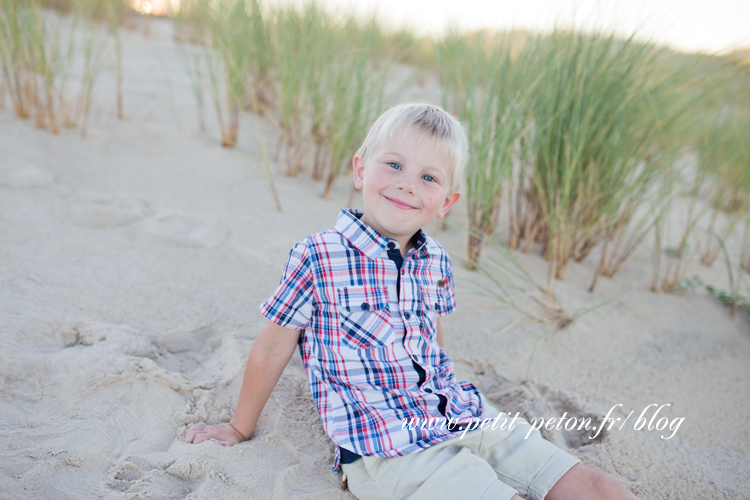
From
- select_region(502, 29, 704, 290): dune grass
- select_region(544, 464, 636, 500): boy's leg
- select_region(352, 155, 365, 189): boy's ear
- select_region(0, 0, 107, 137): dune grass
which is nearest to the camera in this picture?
select_region(544, 464, 636, 500): boy's leg

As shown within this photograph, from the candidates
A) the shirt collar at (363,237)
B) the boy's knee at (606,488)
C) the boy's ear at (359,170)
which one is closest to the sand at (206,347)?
the boy's knee at (606,488)

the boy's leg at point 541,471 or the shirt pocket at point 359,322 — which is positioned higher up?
Answer: the shirt pocket at point 359,322

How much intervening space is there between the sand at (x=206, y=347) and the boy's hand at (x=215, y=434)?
30 mm

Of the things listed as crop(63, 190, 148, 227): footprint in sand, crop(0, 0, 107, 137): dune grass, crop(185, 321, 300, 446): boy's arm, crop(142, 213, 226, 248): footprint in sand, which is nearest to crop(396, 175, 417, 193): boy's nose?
crop(185, 321, 300, 446): boy's arm

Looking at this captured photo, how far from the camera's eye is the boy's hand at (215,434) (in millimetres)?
1253

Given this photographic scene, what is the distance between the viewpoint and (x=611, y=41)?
211 cm

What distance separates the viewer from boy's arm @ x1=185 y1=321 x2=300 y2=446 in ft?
4.10

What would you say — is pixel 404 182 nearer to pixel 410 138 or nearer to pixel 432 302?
pixel 410 138

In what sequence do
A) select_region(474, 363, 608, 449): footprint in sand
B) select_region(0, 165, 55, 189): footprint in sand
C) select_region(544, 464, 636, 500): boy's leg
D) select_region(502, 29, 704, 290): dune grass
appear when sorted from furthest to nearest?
select_region(0, 165, 55, 189): footprint in sand < select_region(502, 29, 704, 290): dune grass < select_region(474, 363, 608, 449): footprint in sand < select_region(544, 464, 636, 500): boy's leg

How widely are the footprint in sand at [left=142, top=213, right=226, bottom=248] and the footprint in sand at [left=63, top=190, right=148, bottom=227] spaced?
95mm

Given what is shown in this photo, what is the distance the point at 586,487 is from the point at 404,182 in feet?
2.76

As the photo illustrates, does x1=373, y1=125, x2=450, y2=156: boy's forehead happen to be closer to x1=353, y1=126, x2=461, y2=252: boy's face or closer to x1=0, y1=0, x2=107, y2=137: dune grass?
x1=353, y1=126, x2=461, y2=252: boy's face

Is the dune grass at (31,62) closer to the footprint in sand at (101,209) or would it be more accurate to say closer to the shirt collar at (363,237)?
the footprint in sand at (101,209)

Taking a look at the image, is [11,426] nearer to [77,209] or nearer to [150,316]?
[150,316]
